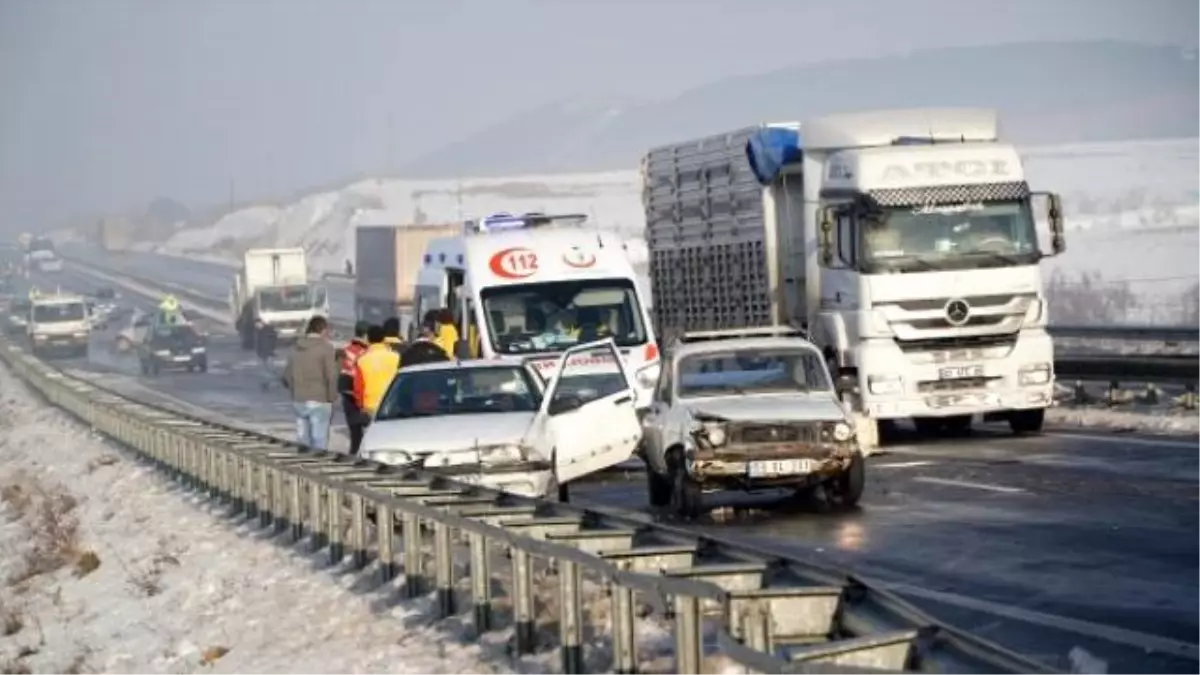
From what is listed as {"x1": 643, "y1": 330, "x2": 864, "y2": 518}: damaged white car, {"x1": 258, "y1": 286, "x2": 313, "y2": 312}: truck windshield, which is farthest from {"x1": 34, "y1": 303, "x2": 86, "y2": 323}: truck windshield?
{"x1": 643, "y1": 330, "x2": 864, "y2": 518}: damaged white car

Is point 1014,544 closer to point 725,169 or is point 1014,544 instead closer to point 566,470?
point 566,470

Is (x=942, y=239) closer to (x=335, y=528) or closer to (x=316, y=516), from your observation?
(x=316, y=516)

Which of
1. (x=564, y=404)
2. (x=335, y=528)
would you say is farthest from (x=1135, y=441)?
(x=335, y=528)

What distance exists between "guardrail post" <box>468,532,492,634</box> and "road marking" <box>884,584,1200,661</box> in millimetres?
2680

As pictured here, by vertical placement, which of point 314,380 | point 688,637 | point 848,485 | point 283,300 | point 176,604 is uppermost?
point 283,300

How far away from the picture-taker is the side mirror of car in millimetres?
18766

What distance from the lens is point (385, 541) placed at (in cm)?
1373

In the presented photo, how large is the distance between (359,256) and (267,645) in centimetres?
4313

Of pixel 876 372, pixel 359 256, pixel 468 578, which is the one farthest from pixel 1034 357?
pixel 359 256

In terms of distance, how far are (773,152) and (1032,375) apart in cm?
424

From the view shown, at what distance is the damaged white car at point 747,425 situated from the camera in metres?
17.8

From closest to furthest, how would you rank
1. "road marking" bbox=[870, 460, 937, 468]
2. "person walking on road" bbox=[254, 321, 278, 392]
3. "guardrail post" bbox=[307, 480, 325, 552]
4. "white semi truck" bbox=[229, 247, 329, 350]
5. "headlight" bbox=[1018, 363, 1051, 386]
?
"guardrail post" bbox=[307, 480, 325, 552], "road marking" bbox=[870, 460, 937, 468], "headlight" bbox=[1018, 363, 1051, 386], "person walking on road" bbox=[254, 321, 278, 392], "white semi truck" bbox=[229, 247, 329, 350]

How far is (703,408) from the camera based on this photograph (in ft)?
60.1

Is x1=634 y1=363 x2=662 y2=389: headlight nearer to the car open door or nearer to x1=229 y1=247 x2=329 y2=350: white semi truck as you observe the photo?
the car open door
